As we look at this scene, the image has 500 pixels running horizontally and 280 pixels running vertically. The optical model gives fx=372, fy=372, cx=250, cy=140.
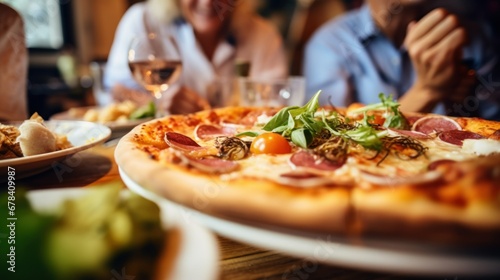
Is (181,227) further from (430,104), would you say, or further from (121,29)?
(121,29)

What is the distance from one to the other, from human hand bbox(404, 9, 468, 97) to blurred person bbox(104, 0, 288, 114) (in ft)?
4.56

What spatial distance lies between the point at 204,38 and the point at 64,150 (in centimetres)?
240

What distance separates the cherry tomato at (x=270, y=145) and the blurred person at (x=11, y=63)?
985 mm

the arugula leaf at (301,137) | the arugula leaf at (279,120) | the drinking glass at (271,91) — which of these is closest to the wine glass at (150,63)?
the drinking glass at (271,91)

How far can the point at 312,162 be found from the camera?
0.79m

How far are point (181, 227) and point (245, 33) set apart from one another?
9.78 ft

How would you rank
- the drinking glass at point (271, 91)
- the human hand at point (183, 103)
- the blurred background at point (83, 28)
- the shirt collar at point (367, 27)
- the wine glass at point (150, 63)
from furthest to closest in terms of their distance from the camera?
1. the blurred background at point (83, 28)
2. the shirt collar at point (367, 27)
3. the human hand at point (183, 103)
4. the drinking glass at point (271, 91)
5. the wine glass at point (150, 63)

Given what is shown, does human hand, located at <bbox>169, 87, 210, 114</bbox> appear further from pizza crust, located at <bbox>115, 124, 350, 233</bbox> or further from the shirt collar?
the shirt collar

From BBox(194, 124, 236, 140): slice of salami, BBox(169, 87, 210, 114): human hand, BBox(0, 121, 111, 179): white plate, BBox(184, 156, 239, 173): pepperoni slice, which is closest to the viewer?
BBox(184, 156, 239, 173): pepperoni slice

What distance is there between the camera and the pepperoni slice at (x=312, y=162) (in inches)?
30.4

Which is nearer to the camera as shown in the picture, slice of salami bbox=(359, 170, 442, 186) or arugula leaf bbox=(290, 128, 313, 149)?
slice of salami bbox=(359, 170, 442, 186)

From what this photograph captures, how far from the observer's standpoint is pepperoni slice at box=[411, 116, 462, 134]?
1150 millimetres

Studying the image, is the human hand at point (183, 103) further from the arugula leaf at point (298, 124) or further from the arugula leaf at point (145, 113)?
the arugula leaf at point (298, 124)

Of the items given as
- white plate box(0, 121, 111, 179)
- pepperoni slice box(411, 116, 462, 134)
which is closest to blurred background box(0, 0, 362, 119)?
white plate box(0, 121, 111, 179)
